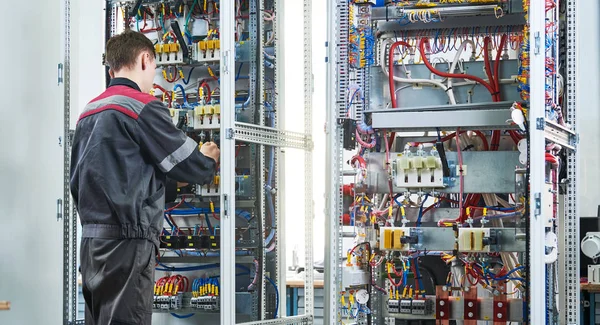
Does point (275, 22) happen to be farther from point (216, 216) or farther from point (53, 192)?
point (53, 192)

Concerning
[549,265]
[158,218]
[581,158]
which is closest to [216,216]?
[158,218]

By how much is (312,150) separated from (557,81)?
1549 mm

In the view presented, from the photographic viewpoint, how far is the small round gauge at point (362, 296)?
3.96m

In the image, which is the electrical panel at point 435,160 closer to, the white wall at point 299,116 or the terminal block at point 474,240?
the terminal block at point 474,240

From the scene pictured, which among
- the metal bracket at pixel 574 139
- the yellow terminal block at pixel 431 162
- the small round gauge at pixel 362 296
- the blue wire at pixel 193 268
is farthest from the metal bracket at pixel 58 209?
the metal bracket at pixel 574 139

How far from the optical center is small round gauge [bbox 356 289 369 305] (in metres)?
3.96

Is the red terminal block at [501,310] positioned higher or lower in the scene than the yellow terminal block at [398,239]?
lower

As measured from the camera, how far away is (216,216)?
4656mm

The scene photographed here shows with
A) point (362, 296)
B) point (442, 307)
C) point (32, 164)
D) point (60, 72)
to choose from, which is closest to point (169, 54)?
point (60, 72)

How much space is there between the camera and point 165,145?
10.3ft

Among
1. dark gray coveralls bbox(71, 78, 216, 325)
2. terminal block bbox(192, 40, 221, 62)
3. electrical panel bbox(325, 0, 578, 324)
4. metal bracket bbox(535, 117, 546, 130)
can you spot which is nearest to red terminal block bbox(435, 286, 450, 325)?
electrical panel bbox(325, 0, 578, 324)

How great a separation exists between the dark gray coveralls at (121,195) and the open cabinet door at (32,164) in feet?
4.49

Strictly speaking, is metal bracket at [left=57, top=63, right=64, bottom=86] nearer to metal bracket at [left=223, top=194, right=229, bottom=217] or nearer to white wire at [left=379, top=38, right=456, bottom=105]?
metal bracket at [left=223, top=194, right=229, bottom=217]

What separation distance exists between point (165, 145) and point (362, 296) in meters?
1.40
